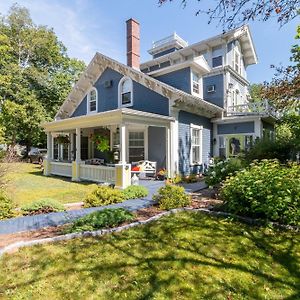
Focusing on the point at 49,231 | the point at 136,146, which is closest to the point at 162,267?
the point at 49,231

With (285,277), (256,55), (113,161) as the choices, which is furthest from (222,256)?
(256,55)

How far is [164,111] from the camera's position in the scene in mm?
12344

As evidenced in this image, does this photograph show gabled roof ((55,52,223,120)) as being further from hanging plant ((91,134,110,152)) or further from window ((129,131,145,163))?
hanging plant ((91,134,110,152))

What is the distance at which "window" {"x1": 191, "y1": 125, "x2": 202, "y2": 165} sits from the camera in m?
13.7

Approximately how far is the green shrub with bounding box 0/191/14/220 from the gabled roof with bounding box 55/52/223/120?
26.7ft

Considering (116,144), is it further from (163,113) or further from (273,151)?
(273,151)

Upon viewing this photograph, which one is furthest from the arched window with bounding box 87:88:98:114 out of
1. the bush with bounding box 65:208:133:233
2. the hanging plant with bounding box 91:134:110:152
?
the bush with bounding box 65:208:133:233

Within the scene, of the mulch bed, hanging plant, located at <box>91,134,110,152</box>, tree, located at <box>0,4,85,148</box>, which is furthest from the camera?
tree, located at <box>0,4,85,148</box>

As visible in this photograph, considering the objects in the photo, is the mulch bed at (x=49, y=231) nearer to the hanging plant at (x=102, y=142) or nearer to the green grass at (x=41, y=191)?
the green grass at (x=41, y=191)

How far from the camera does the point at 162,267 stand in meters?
3.71

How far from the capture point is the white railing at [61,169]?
1388 centimetres

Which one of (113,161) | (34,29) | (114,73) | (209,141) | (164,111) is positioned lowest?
(113,161)

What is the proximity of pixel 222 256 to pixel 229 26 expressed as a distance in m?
3.87

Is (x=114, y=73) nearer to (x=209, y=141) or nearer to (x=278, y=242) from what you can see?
(x=209, y=141)
